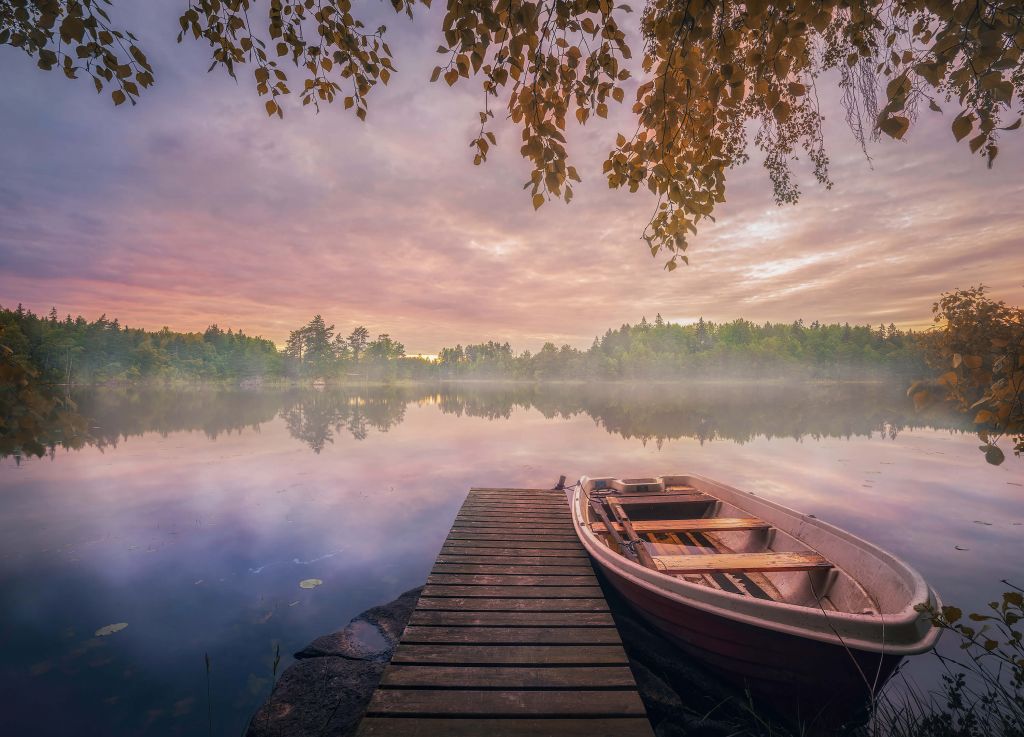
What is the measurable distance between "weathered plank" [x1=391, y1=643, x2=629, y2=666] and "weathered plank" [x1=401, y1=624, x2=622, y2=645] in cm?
5

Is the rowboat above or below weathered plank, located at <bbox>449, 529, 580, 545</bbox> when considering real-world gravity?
above

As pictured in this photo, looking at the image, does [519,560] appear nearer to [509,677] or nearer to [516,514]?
[516,514]

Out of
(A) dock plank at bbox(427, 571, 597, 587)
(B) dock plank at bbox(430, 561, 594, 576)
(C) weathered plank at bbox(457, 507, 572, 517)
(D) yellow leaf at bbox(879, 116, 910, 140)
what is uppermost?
(D) yellow leaf at bbox(879, 116, 910, 140)

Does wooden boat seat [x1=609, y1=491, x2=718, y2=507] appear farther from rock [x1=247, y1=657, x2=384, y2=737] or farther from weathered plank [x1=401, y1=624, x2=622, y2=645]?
rock [x1=247, y1=657, x2=384, y2=737]

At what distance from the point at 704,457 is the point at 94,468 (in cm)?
2187

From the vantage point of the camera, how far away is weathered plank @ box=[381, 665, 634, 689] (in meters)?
3.31

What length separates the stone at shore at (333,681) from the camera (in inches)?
155

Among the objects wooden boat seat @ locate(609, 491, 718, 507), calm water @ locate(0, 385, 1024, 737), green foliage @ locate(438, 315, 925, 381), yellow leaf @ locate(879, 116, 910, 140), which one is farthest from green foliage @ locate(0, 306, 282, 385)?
green foliage @ locate(438, 315, 925, 381)

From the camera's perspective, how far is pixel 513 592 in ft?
15.9

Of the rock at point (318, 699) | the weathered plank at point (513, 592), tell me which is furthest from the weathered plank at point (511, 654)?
the rock at point (318, 699)

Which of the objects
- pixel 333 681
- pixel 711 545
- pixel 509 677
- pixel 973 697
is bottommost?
pixel 973 697

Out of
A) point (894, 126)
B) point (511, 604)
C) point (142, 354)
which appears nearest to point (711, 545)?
point (511, 604)

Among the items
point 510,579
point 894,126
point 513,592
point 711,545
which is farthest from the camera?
point 711,545

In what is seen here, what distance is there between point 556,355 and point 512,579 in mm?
132086
